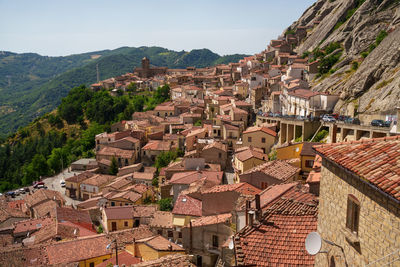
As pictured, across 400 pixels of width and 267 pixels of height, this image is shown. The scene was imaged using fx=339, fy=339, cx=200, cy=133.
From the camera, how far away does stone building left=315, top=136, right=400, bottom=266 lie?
559cm

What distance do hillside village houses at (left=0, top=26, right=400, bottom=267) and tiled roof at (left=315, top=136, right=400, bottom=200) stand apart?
0.08 ft

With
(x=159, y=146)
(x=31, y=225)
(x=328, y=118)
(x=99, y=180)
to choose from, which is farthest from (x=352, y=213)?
(x=159, y=146)

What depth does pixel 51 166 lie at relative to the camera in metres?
66.4

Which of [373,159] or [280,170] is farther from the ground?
[373,159]

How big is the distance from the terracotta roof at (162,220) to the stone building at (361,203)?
21937mm

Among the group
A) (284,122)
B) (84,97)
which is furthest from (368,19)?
(84,97)

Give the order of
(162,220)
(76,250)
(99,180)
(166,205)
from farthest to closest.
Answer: (99,180) → (166,205) → (162,220) → (76,250)

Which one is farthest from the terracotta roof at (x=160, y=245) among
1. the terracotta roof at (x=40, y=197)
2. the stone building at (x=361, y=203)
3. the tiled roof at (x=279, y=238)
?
the terracotta roof at (x=40, y=197)

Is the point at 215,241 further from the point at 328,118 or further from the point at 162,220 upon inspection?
the point at 328,118

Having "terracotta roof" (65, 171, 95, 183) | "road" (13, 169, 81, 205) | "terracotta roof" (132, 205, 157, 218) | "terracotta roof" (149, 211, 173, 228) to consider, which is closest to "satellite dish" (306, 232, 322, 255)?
"terracotta roof" (149, 211, 173, 228)

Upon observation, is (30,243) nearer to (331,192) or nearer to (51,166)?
(331,192)

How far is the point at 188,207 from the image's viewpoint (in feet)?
91.2

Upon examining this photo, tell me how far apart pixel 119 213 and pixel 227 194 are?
46.8 feet

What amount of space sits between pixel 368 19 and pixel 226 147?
31.4 meters
